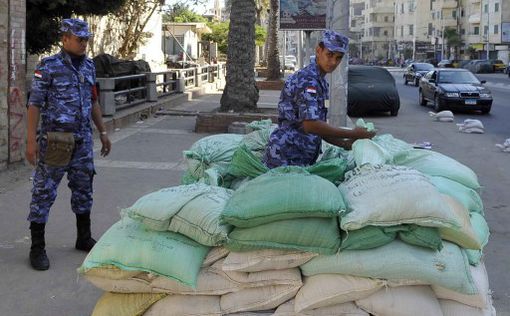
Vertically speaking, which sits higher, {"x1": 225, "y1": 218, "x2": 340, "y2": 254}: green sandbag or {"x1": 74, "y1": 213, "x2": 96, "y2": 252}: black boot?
{"x1": 225, "y1": 218, "x2": 340, "y2": 254}: green sandbag

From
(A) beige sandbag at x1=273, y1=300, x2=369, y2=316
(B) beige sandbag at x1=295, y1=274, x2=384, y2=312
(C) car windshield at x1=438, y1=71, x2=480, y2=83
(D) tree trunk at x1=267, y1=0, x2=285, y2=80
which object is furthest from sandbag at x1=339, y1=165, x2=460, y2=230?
(D) tree trunk at x1=267, y1=0, x2=285, y2=80

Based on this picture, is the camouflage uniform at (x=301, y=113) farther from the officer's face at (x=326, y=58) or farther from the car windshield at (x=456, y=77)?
the car windshield at (x=456, y=77)

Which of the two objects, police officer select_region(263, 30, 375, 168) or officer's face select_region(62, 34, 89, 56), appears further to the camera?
officer's face select_region(62, 34, 89, 56)

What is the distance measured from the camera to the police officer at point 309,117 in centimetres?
406

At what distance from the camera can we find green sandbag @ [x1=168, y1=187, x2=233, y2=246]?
10.9 ft

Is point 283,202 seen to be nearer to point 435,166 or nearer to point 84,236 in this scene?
point 435,166

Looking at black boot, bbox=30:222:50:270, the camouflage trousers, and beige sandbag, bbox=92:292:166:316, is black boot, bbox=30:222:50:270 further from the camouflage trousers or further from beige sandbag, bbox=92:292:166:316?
beige sandbag, bbox=92:292:166:316

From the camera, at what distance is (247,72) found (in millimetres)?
14492

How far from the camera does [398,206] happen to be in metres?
3.20

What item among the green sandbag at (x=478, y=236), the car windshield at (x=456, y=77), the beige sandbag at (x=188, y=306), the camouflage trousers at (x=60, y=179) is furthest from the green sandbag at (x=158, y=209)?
the car windshield at (x=456, y=77)

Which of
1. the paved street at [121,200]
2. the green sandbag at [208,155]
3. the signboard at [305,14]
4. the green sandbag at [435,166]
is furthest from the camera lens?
the signboard at [305,14]

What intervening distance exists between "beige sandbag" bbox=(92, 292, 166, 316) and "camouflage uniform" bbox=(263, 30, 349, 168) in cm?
136

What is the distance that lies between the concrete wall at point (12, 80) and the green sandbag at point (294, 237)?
6292 mm

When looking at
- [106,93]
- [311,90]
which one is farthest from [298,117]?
[106,93]
